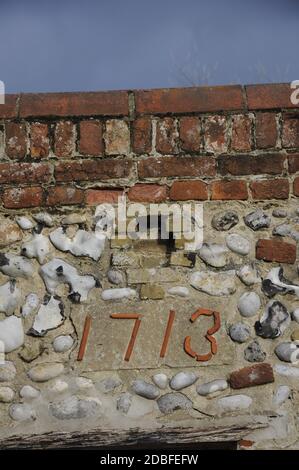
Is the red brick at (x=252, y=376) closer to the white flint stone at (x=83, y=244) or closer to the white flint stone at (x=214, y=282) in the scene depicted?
the white flint stone at (x=214, y=282)

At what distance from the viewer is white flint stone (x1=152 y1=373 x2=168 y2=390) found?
343 cm

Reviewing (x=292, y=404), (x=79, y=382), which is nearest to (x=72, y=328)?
(x=79, y=382)

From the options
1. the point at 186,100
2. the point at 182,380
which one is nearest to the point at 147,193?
the point at 186,100

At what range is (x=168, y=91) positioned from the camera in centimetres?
351

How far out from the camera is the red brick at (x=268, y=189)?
11.5 feet

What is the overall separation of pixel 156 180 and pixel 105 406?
811mm

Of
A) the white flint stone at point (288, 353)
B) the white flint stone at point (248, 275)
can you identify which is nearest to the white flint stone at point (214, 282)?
the white flint stone at point (248, 275)

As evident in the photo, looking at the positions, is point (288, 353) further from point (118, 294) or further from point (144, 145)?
point (144, 145)

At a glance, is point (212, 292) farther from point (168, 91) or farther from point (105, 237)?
point (168, 91)

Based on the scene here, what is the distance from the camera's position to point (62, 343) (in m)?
3.44

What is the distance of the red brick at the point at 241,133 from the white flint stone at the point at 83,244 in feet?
1.88

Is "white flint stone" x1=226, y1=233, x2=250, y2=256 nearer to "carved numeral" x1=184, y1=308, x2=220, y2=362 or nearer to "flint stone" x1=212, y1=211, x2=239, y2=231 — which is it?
"flint stone" x1=212, y1=211, x2=239, y2=231

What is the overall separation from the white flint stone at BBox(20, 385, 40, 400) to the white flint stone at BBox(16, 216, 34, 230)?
56 cm

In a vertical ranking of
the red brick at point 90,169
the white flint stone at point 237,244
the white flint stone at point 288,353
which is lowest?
the white flint stone at point 288,353
